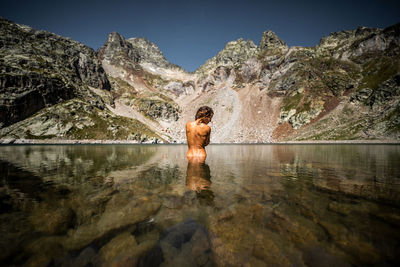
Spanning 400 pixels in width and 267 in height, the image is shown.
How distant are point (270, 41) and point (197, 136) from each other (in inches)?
6948

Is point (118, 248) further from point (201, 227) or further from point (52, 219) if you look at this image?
point (52, 219)

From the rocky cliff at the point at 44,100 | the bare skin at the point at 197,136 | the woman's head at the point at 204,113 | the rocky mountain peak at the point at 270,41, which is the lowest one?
the bare skin at the point at 197,136

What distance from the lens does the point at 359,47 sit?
109938mm

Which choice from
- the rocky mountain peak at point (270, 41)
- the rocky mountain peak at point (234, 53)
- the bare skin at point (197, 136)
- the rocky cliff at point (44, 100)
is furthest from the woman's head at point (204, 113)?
the rocky mountain peak at point (234, 53)

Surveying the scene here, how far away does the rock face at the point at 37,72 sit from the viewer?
8406cm

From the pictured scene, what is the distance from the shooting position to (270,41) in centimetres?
15588

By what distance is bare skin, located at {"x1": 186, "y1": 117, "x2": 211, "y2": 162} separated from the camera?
50.0ft

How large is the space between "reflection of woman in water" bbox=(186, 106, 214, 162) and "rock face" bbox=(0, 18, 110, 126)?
111m

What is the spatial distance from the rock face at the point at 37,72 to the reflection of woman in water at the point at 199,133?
111 metres

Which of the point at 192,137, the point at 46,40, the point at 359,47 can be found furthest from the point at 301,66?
the point at 46,40

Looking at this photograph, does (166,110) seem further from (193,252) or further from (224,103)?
(193,252)

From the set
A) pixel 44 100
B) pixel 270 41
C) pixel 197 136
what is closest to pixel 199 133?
pixel 197 136

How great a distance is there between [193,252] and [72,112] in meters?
117

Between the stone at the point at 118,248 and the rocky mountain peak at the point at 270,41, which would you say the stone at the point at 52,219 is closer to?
the stone at the point at 118,248
